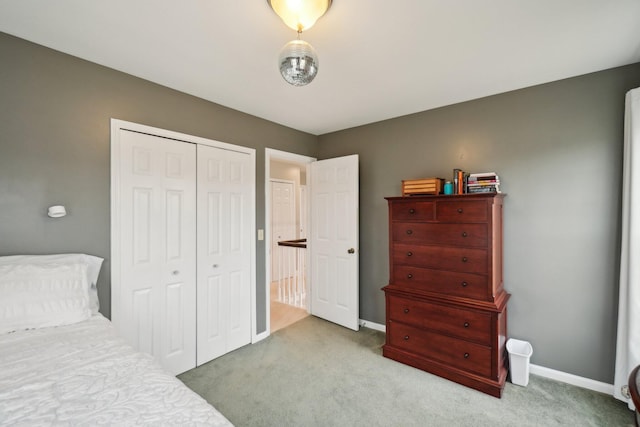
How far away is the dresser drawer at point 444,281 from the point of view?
7.53 ft

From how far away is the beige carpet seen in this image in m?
1.93

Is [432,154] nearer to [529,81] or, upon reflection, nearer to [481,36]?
[529,81]

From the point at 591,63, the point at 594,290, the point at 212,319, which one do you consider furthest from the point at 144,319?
the point at 591,63

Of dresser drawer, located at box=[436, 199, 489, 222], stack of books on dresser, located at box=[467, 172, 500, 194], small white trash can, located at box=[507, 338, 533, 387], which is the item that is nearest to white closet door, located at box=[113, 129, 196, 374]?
dresser drawer, located at box=[436, 199, 489, 222]

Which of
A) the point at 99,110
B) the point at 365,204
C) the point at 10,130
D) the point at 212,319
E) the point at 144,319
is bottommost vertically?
the point at 212,319

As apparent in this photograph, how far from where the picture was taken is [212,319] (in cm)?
272

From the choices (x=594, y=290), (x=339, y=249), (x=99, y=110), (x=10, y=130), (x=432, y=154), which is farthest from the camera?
(x=339, y=249)

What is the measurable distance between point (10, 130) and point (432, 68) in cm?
284

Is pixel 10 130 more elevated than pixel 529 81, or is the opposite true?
pixel 529 81

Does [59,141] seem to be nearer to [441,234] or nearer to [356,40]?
[356,40]

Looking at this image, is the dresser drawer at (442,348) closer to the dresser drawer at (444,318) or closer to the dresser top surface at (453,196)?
the dresser drawer at (444,318)

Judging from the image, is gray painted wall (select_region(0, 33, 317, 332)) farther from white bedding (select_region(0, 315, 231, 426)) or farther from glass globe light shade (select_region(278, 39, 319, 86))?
glass globe light shade (select_region(278, 39, 319, 86))

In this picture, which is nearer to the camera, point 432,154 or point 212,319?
point 212,319

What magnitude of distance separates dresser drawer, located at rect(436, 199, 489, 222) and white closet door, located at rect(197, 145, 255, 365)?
190 cm
